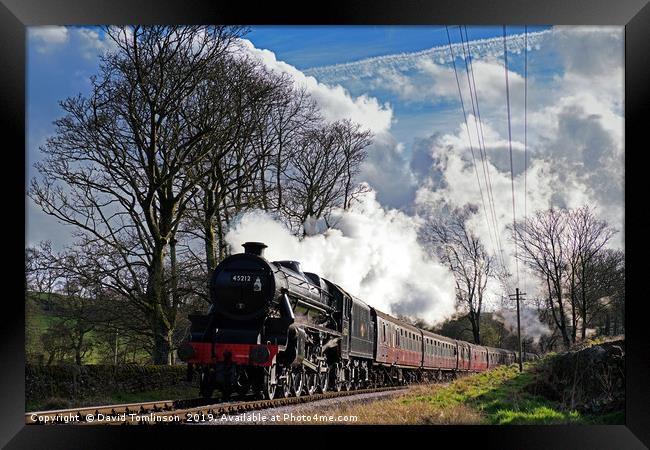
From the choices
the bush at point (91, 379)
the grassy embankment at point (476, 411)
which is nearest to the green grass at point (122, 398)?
the bush at point (91, 379)

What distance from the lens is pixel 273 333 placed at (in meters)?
12.7

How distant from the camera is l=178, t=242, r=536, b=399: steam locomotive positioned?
12312 mm

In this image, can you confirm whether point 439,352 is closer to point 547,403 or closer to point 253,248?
point 547,403

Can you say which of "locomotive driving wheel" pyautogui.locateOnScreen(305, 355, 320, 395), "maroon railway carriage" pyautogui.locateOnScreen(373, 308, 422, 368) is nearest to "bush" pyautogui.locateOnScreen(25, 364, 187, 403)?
"locomotive driving wheel" pyautogui.locateOnScreen(305, 355, 320, 395)

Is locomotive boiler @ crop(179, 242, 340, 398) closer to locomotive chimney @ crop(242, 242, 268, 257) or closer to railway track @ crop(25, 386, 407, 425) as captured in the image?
locomotive chimney @ crop(242, 242, 268, 257)

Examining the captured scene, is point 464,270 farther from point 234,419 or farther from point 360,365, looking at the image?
point 234,419

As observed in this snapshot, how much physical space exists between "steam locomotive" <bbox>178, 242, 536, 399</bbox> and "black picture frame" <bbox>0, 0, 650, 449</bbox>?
2.83 m

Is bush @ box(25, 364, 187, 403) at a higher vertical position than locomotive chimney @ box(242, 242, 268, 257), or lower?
lower
